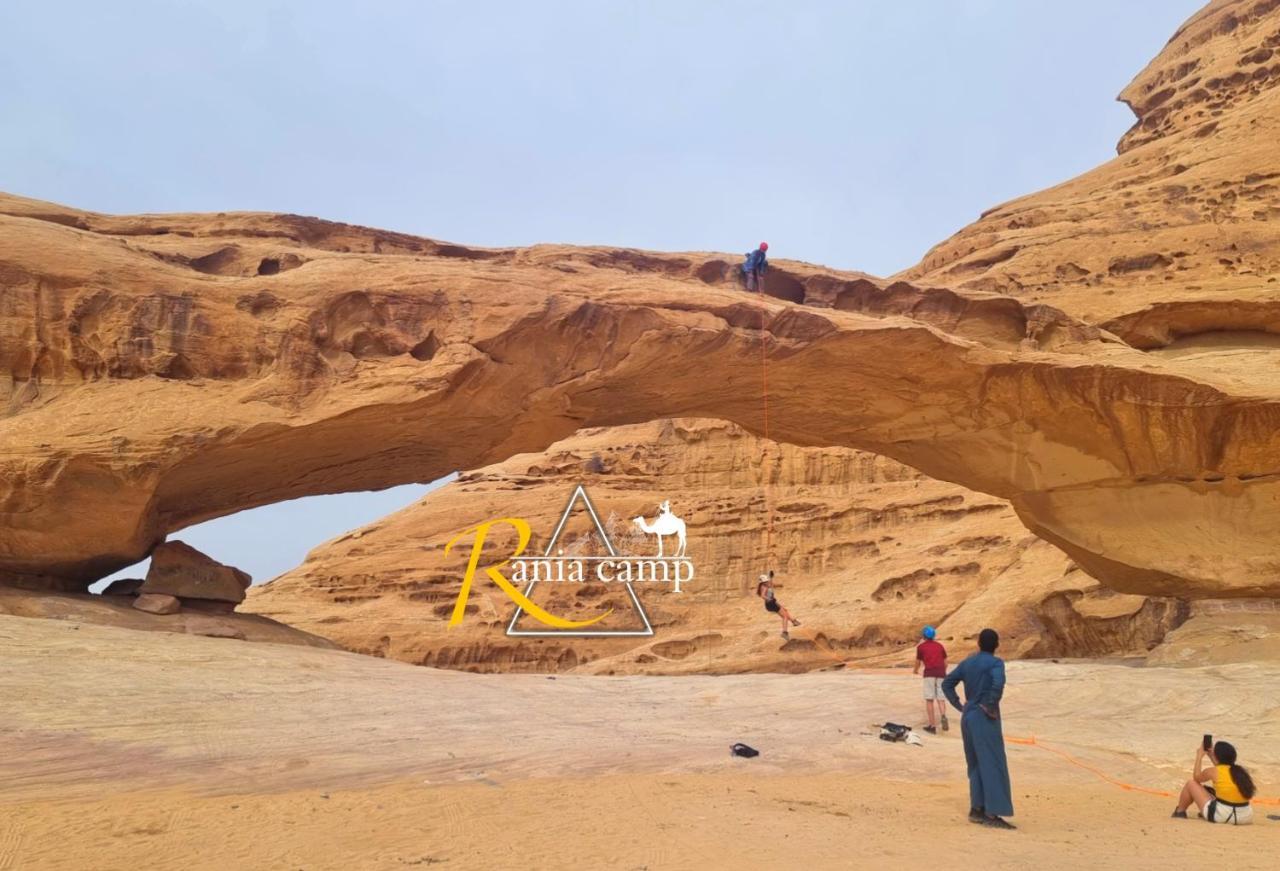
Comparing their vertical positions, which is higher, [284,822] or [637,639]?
[284,822]

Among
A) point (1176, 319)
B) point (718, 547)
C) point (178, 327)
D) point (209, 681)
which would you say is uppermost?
point (1176, 319)

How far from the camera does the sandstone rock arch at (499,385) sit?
12328mm

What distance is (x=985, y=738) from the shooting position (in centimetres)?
675

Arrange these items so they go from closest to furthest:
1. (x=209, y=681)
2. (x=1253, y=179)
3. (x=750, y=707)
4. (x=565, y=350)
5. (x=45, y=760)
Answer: (x=45, y=760)
(x=209, y=681)
(x=750, y=707)
(x=565, y=350)
(x=1253, y=179)

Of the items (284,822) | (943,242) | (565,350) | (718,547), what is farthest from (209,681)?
(943,242)

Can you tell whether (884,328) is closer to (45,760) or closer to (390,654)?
(45,760)

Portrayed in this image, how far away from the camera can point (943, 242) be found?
3306 cm

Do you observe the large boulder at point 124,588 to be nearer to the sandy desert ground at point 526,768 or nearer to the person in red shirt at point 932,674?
the sandy desert ground at point 526,768

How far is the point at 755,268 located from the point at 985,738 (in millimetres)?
10269

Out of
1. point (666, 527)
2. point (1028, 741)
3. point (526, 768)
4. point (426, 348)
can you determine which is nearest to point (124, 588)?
point (426, 348)

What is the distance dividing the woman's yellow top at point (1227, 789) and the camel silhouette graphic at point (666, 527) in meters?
25.1

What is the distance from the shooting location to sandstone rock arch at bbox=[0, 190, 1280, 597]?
12328 mm

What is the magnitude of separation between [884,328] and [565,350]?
4.82 m

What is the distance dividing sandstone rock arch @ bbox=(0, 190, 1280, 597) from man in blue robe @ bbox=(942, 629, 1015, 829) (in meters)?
8.16
